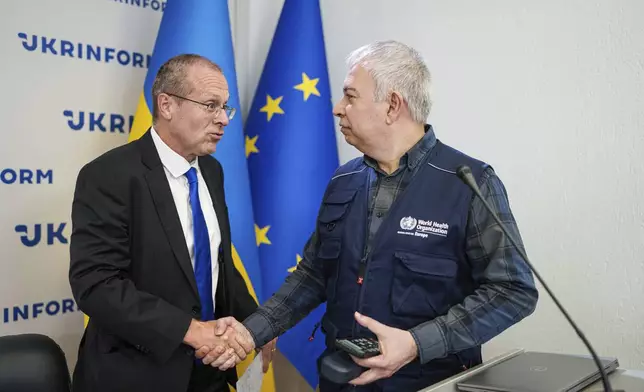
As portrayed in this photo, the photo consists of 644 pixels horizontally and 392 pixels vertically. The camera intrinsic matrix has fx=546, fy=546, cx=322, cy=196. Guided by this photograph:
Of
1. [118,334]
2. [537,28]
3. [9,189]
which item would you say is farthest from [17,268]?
[537,28]

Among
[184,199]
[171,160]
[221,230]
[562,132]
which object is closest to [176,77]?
[171,160]

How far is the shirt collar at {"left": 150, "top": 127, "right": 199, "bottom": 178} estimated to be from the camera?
170 cm

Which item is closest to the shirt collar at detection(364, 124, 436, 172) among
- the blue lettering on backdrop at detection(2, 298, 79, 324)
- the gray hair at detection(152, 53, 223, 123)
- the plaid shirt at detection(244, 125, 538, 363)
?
the plaid shirt at detection(244, 125, 538, 363)

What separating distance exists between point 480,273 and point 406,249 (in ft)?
0.61

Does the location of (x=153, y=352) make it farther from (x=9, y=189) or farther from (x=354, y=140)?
(x=9, y=189)

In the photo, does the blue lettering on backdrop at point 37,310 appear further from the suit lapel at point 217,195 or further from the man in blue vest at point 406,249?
the man in blue vest at point 406,249

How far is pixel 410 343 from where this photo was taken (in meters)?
1.18

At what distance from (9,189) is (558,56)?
211 cm

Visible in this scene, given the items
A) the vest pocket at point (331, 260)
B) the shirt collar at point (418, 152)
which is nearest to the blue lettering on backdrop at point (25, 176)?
the vest pocket at point (331, 260)

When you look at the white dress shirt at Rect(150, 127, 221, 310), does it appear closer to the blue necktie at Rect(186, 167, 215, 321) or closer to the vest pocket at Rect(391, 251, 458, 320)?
the blue necktie at Rect(186, 167, 215, 321)

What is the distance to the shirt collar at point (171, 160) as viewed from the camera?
170 cm

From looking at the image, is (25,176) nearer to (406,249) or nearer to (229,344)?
(229,344)

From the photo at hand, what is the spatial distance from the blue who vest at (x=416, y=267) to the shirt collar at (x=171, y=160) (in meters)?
0.62

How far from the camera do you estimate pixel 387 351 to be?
1.15 m
